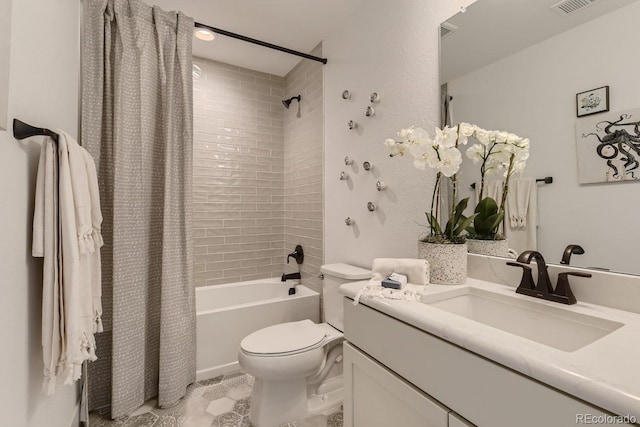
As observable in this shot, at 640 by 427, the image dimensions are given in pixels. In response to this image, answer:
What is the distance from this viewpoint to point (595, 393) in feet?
1.64

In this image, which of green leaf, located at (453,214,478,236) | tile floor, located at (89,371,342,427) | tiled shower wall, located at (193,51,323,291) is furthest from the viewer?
tiled shower wall, located at (193,51,323,291)

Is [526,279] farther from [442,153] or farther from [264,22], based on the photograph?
[264,22]

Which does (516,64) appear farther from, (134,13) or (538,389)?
(134,13)

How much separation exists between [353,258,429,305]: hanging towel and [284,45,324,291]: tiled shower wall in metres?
1.24

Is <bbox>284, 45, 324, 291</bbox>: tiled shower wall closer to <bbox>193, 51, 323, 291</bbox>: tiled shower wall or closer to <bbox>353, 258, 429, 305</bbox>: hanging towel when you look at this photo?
<bbox>193, 51, 323, 291</bbox>: tiled shower wall

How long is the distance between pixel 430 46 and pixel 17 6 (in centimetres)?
163

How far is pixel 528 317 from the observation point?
97 cm

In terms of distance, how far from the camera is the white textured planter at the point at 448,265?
1.18 m

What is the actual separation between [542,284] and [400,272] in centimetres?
47

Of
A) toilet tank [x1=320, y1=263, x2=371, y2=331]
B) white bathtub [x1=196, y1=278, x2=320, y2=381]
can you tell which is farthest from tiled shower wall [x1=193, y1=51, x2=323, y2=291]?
toilet tank [x1=320, y1=263, x2=371, y2=331]

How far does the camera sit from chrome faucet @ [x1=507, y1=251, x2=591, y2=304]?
0.93 m

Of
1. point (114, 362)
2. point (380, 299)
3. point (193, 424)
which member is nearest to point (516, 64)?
point (380, 299)

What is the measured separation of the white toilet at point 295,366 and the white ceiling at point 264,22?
184 cm

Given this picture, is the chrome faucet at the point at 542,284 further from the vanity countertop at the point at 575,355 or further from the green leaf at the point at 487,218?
the green leaf at the point at 487,218
